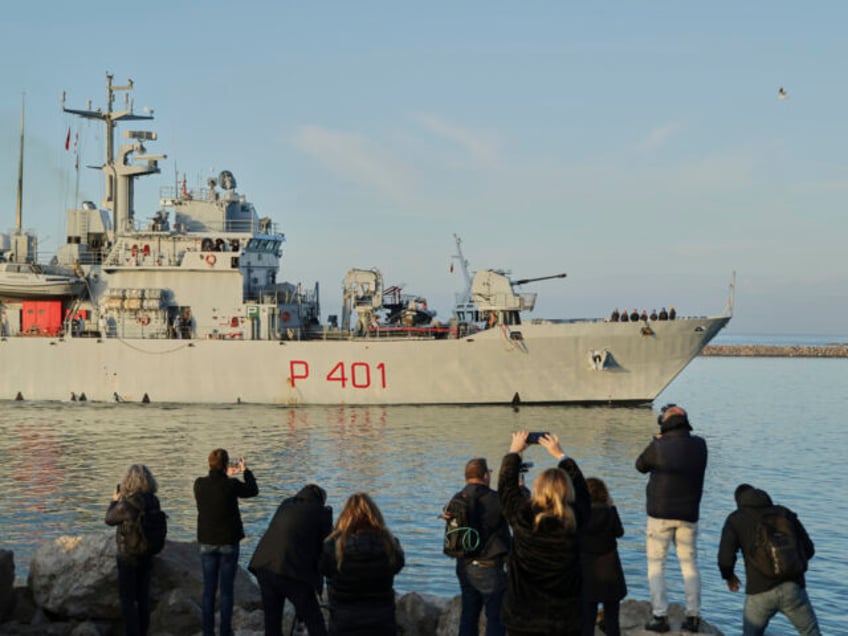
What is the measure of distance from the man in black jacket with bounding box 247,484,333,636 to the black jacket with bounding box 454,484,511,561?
101 centimetres

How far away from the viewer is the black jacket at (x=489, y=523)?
247 inches

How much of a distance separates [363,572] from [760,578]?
257 centimetres

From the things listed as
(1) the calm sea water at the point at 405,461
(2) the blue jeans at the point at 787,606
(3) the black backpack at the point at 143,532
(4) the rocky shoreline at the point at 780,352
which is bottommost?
(1) the calm sea water at the point at 405,461

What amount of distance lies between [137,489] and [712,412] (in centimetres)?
3463

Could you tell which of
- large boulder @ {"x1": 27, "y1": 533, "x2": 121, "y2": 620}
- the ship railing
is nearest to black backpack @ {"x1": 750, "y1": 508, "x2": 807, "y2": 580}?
large boulder @ {"x1": 27, "y1": 533, "x2": 121, "y2": 620}

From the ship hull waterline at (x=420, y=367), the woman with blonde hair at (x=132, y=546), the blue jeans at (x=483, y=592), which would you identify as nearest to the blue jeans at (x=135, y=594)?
the woman with blonde hair at (x=132, y=546)

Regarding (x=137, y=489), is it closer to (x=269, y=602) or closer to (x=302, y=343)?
(x=269, y=602)

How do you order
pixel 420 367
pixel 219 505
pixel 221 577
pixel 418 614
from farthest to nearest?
pixel 420 367 → pixel 418 614 → pixel 221 577 → pixel 219 505

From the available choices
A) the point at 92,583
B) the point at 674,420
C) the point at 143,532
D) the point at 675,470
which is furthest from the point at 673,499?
the point at 92,583

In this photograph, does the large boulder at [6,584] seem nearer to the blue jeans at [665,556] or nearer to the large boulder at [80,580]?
the large boulder at [80,580]

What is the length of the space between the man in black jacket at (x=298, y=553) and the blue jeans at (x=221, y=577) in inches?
41.2

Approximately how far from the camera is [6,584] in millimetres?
7977

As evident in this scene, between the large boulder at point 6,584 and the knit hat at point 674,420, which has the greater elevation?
the knit hat at point 674,420

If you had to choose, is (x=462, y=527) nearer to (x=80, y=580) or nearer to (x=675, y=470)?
(x=675, y=470)
